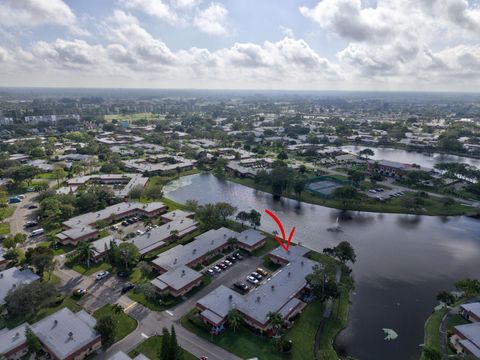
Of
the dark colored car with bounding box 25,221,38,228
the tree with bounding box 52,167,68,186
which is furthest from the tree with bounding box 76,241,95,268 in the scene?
the tree with bounding box 52,167,68,186

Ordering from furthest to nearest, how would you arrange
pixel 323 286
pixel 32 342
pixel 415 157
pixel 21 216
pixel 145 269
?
pixel 415 157
pixel 21 216
pixel 145 269
pixel 323 286
pixel 32 342

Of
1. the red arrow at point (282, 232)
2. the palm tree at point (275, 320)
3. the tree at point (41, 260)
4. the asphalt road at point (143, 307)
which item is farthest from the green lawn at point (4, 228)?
the palm tree at point (275, 320)

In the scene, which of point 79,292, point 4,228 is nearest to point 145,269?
point 79,292

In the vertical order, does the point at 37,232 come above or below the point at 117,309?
below

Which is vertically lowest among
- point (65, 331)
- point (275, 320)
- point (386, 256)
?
point (386, 256)

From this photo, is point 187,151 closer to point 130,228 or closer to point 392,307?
point 130,228

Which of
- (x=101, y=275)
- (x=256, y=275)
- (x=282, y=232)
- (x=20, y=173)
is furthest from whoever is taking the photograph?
(x=20, y=173)

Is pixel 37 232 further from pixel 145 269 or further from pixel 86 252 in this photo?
pixel 145 269

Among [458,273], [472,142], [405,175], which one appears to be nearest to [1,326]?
[458,273]
